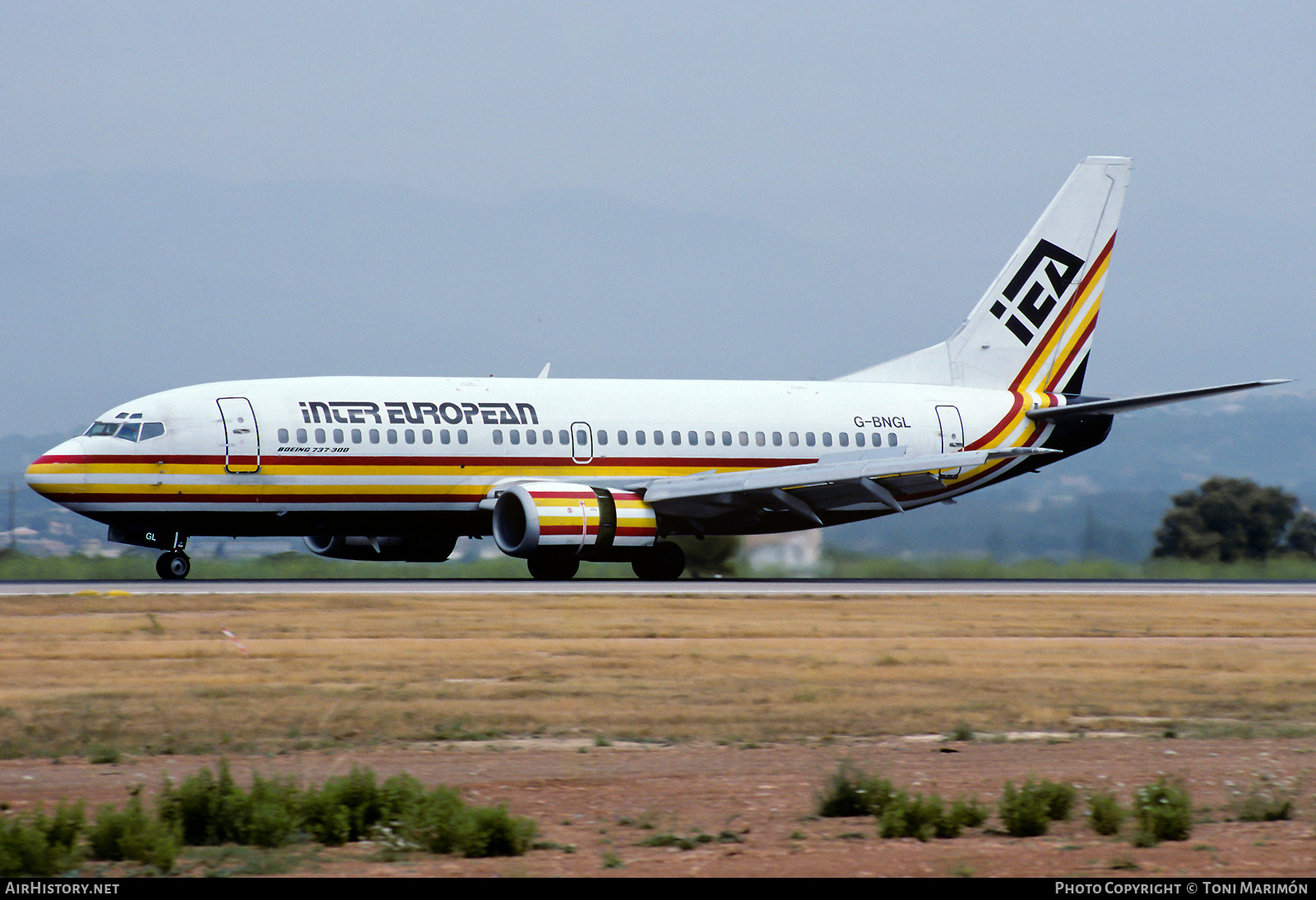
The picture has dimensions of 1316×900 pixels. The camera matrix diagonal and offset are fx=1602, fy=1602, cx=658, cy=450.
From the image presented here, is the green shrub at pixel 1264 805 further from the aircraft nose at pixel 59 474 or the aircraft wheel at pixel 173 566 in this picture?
the aircraft wheel at pixel 173 566

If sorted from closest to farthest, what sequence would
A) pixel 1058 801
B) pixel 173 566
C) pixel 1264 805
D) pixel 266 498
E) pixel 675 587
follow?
pixel 1058 801
pixel 1264 805
pixel 675 587
pixel 266 498
pixel 173 566

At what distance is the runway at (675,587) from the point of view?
98.2 feet

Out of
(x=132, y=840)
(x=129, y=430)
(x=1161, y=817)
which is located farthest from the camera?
(x=129, y=430)

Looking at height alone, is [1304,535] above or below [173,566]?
above

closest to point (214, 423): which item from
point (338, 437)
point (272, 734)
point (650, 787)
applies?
point (338, 437)

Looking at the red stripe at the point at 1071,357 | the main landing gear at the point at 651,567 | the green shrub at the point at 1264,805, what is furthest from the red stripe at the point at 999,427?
the green shrub at the point at 1264,805

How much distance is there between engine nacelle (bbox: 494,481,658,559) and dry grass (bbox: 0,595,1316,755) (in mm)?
4512

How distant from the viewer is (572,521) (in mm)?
33812

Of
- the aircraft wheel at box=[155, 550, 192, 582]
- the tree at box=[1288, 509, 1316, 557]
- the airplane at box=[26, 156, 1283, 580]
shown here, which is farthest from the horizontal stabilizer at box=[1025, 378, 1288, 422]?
the aircraft wheel at box=[155, 550, 192, 582]

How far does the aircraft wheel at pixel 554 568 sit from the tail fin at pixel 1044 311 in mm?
11311

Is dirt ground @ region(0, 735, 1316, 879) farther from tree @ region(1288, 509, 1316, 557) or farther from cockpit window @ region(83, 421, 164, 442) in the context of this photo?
tree @ region(1288, 509, 1316, 557)

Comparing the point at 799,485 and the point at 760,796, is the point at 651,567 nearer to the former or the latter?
the point at 799,485

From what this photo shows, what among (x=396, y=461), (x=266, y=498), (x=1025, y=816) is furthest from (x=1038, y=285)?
(x=1025, y=816)

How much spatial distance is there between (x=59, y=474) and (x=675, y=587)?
12.5 m
